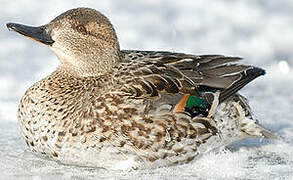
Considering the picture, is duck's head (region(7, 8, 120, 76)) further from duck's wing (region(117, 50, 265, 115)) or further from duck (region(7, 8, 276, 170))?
duck's wing (region(117, 50, 265, 115))

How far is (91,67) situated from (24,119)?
774 mm

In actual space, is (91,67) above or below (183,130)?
above

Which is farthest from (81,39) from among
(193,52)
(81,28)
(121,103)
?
(193,52)

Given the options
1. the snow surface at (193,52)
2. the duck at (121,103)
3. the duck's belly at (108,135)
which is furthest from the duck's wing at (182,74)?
the snow surface at (193,52)

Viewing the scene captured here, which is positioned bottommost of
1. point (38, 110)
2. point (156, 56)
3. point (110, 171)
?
point (110, 171)

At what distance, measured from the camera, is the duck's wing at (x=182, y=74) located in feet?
20.2

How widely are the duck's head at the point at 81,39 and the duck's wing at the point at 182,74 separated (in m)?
0.23

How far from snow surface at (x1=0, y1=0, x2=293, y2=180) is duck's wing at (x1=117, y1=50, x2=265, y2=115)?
64 cm

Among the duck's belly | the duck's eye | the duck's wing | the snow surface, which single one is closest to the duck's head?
the duck's eye

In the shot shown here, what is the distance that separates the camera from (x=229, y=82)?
6480mm

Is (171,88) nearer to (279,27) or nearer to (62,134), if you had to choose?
(62,134)

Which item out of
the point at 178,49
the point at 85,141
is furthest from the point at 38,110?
the point at 178,49

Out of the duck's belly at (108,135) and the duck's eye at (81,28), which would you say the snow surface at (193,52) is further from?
the duck's eye at (81,28)

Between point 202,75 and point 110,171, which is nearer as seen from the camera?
point 110,171
